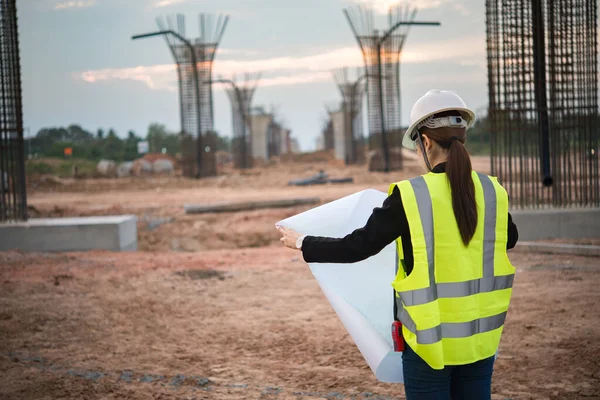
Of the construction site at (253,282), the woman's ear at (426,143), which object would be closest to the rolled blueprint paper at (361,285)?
the woman's ear at (426,143)

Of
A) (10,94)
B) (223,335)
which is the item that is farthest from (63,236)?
(223,335)

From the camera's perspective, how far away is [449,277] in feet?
7.29

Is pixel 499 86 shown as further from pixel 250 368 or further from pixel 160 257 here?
pixel 250 368

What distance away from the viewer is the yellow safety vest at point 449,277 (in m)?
2.19

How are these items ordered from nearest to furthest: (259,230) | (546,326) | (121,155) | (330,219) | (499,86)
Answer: (330,219)
(546,326)
(499,86)
(259,230)
(121,155)

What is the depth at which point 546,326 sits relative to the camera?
5.90m

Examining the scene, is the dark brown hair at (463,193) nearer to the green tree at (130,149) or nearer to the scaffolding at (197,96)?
the scaffolding at (197,96)

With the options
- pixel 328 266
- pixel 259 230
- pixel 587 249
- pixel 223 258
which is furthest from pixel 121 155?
pixel 328 266

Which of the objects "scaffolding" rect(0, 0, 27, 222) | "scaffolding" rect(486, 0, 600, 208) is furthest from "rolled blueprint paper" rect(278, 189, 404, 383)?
"scaffolding" rect(0, 0, 27, 222)

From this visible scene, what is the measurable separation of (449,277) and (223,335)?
4258mm

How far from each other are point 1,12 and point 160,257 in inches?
190

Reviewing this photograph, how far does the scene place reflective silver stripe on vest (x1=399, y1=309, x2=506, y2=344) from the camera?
7.16 ft

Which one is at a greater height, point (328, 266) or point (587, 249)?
point (328, 266)

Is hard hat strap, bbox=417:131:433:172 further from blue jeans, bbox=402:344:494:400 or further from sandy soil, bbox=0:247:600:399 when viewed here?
sandy soil, bbox=0:247:600:399
